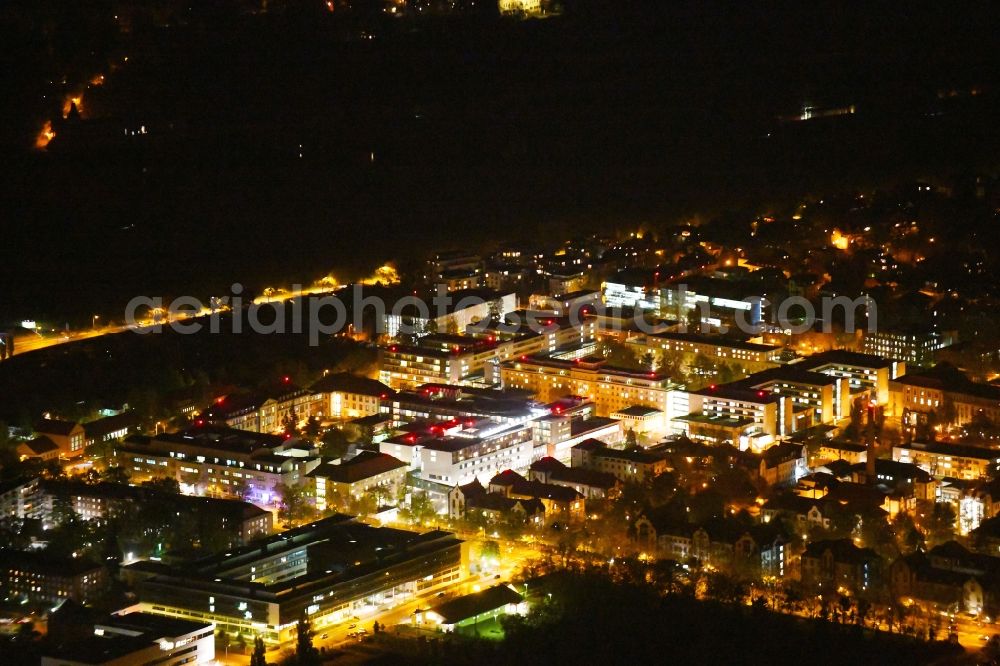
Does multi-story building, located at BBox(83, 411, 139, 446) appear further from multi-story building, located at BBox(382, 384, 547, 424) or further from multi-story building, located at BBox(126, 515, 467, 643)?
multi-story building, located at BBox(126, 515, 467, 643)

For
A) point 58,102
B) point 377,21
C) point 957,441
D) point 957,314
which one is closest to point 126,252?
point 58,102

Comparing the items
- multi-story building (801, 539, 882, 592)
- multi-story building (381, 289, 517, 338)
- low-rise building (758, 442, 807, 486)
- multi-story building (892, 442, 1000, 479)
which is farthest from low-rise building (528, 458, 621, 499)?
multi-story building (381, 289, 517, 338)

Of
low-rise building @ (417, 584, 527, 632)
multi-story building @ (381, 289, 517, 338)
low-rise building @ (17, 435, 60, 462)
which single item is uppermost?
multi-story building @ (381, 289, 517, 338)

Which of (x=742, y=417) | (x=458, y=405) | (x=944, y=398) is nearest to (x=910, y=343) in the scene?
(x=944, y=398)

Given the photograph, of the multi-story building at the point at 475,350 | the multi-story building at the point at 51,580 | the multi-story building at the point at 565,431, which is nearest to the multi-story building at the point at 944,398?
the multi-story building at the point at 565,431

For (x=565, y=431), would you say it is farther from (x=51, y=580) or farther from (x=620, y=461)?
(x=51, y=580)

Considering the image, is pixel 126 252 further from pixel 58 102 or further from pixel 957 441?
pixel 957 441

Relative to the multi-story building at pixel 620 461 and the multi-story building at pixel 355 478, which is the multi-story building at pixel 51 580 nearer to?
the multi-story building at pixel 355 478
